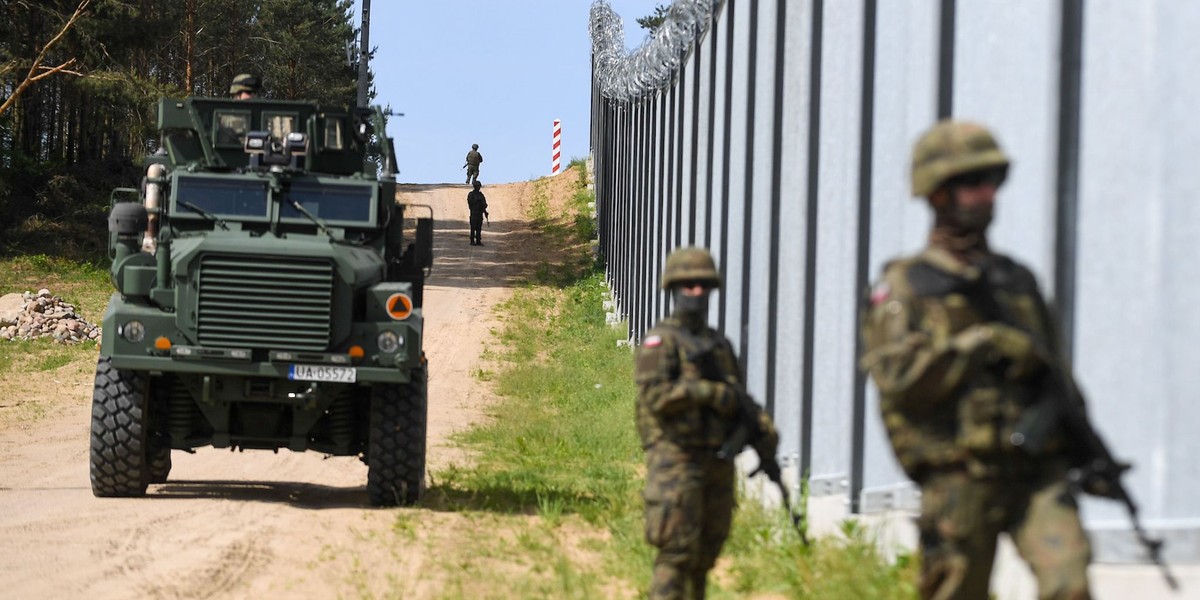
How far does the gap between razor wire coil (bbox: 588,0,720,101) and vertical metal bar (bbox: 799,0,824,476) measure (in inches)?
214

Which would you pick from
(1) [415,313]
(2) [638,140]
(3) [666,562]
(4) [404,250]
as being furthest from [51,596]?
(2) [638,140]

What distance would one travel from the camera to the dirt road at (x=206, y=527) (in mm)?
7848

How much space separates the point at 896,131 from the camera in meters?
7.75

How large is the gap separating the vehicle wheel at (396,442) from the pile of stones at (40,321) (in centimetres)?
1331

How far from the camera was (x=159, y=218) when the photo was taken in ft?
37.1

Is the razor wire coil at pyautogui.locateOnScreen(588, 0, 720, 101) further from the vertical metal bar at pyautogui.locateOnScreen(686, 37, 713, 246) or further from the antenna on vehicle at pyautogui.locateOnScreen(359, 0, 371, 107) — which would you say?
the antenna on vehicle at pyautogui.locateOnScreen(359, 0, 371, 107)

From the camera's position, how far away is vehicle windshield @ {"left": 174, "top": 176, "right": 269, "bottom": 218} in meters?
11.2

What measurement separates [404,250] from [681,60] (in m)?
6.79

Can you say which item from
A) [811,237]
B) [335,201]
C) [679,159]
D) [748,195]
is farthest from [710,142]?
[811,237]

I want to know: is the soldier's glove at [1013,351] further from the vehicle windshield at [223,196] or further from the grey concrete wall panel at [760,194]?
the vehicle windshield at [223,196]

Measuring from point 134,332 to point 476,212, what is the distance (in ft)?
85.9

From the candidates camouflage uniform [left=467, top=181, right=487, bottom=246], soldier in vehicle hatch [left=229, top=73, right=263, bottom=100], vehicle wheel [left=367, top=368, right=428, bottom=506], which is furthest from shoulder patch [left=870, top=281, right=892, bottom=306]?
camouflage uniform [left=467, top=181, right=487, bottom=246]

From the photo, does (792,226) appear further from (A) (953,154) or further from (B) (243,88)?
(A) (953,154)

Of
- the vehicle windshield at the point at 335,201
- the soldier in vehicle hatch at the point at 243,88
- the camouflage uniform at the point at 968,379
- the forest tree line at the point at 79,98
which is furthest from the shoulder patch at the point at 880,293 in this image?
the forest tree line at the point at 79,98
